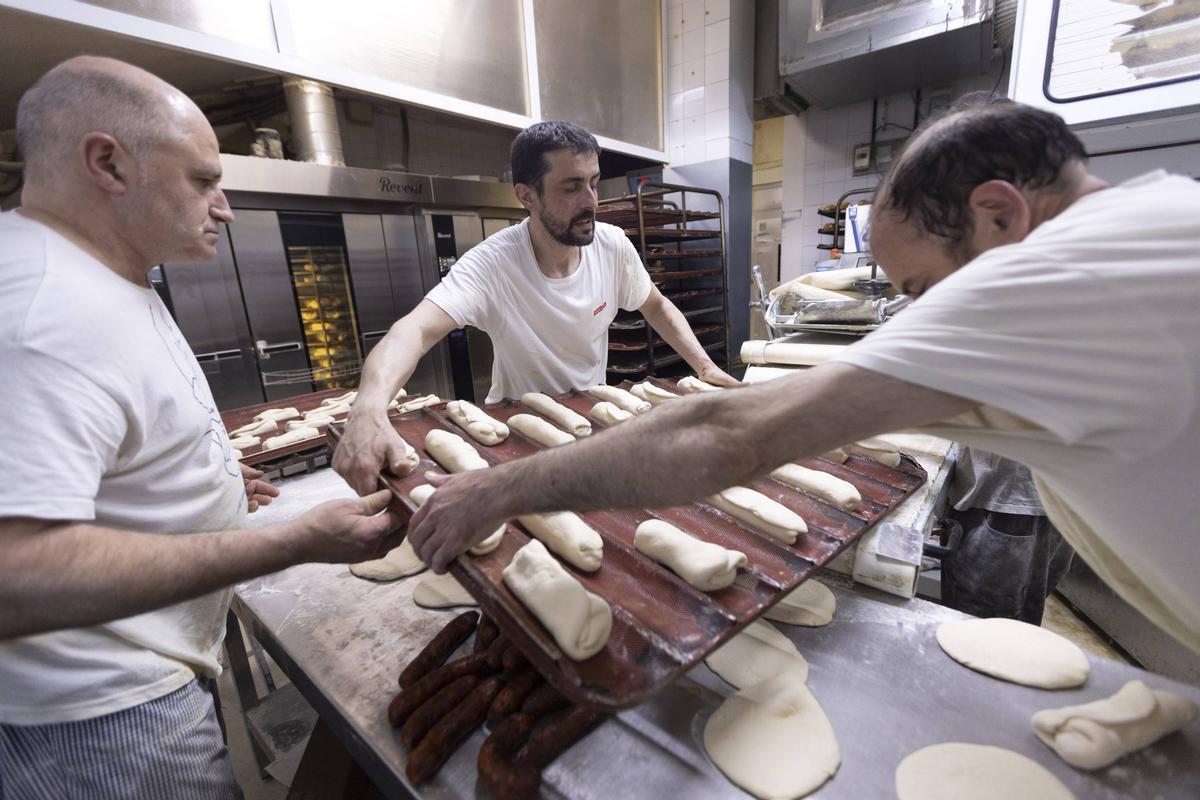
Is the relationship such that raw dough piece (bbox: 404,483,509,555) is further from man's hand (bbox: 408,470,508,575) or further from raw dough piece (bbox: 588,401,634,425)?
raw dough piece (bbox: 588,401,634,425)

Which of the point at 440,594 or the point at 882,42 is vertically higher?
the point at 882,42

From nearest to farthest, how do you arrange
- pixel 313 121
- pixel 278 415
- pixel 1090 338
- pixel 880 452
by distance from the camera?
pixel 1090 338
pixel 880 452
pixel 278 415
pixel 313 121

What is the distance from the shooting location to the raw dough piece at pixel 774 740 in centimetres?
81

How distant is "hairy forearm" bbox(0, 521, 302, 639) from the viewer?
718mm

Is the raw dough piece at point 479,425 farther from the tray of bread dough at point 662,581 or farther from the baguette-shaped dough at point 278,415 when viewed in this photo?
the baguette-shaped dough at point 278,415

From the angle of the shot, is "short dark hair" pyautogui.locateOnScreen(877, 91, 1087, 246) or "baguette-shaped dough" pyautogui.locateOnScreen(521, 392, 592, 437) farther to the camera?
"baguette-shaped dough" pyautogui.locateOnScreen(521, 392, 592, 437)

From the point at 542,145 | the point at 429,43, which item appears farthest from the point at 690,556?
the point at 429,43

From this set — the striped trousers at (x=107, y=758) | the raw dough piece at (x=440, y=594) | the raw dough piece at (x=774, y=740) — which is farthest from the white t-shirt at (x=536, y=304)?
the raw dough piece at (x=774, y=740)

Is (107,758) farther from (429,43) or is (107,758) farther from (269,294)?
(429,43)

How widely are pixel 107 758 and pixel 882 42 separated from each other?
17.1ft

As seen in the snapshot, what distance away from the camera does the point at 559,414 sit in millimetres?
1815

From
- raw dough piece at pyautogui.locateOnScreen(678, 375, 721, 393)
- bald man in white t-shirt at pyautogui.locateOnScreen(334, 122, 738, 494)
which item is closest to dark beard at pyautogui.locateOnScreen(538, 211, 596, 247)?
bald man in white t-shirt at pyautogui.locateOnScreen(334, 122, 738, 494)

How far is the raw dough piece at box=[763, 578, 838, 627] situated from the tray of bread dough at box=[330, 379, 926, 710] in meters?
0.16

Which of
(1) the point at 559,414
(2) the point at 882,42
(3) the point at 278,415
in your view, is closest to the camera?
(1) the point at 559,414
